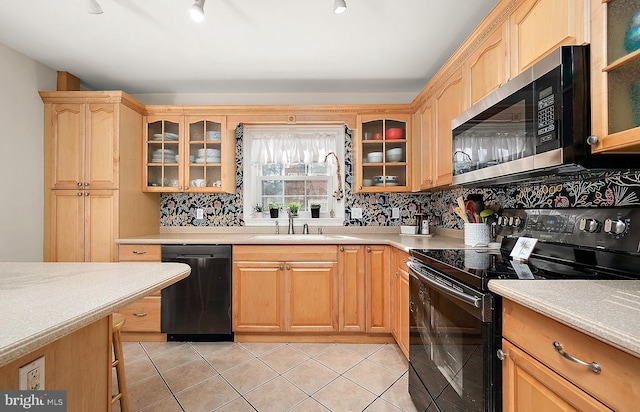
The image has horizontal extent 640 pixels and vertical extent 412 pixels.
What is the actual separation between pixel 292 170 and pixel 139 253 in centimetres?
171

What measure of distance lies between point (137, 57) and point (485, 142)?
283 centimetres

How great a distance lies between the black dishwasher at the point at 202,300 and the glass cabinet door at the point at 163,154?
3.18 feet

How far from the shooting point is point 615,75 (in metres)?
1.02

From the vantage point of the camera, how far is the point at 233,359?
236 cm

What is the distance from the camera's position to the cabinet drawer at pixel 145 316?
2.65 meters

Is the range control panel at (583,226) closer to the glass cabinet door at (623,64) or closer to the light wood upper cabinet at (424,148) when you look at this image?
the glass cabinet door at (623,64)

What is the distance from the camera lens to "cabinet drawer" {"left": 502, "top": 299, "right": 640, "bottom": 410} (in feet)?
2.13

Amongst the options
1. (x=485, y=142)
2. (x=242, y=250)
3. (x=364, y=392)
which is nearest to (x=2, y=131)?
(x=242, y=250)

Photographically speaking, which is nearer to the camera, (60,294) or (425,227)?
(60,294)

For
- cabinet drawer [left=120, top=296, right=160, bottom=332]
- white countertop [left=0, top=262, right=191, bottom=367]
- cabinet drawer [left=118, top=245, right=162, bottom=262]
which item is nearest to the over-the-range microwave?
white countertop [left=0, top=262, right=191, bottom=367]

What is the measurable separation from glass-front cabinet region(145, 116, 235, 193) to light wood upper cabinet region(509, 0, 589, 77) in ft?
8.32

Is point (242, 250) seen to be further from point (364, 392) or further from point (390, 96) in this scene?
point (390, 96)

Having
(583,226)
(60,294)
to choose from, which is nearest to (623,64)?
(583,226)

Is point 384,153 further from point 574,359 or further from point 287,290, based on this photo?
point 574,359
